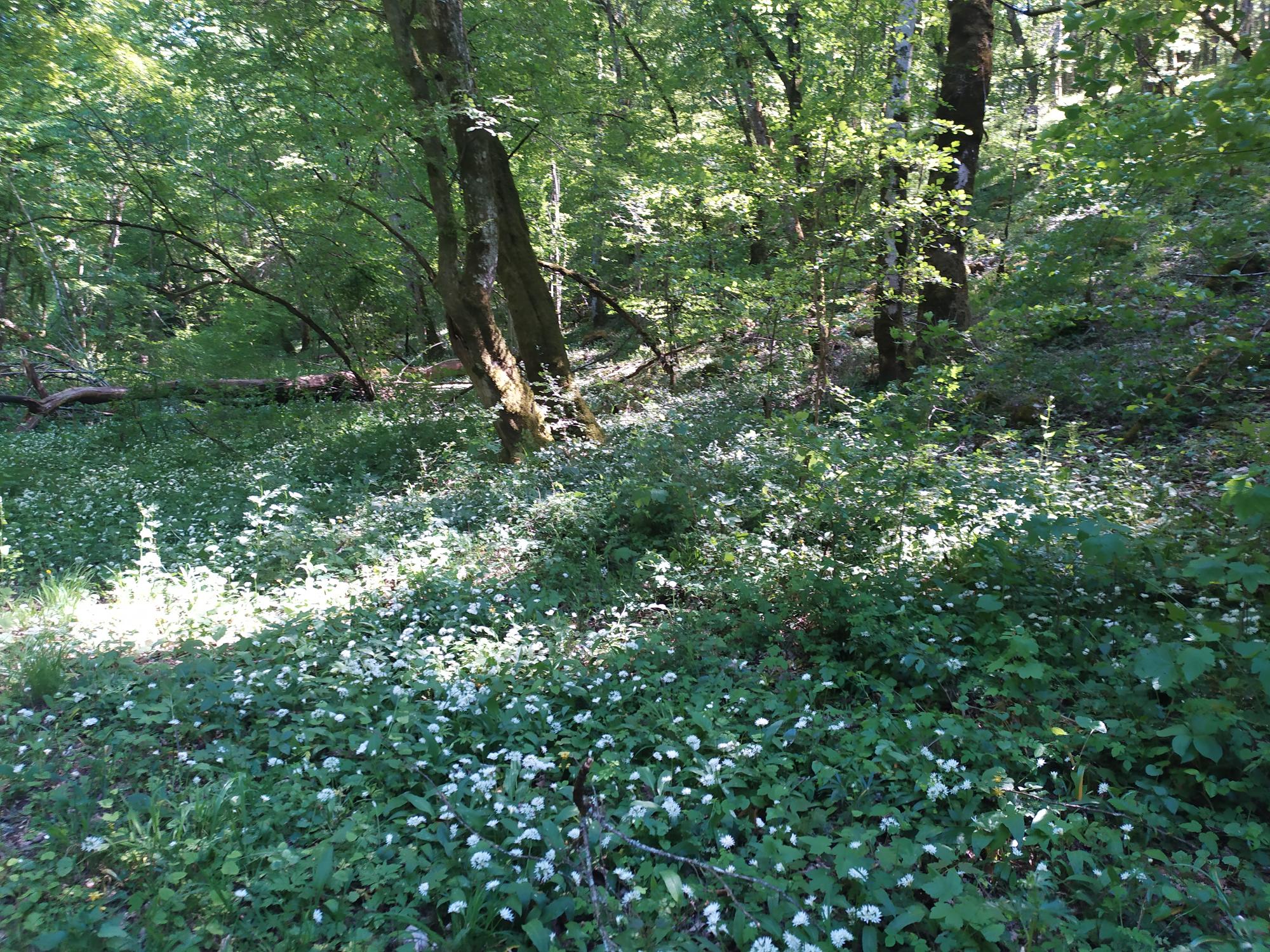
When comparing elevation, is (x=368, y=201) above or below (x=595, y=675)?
above

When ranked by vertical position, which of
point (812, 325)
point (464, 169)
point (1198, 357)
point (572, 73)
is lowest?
point (1198, 357)

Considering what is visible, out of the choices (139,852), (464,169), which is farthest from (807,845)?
(464,169)

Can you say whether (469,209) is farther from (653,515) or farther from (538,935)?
(538,935)

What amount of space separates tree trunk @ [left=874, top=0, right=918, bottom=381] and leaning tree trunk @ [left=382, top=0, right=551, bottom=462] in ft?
15.0

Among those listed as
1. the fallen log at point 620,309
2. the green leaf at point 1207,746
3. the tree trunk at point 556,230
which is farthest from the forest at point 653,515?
the tree trunk at point 556,230

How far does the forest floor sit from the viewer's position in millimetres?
2434

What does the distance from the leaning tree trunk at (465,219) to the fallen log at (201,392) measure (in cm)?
574

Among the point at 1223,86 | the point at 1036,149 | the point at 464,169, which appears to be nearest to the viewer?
the point at 1223,86

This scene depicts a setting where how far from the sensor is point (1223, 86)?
3.63 m

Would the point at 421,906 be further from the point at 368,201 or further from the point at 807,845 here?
the point at 368,201

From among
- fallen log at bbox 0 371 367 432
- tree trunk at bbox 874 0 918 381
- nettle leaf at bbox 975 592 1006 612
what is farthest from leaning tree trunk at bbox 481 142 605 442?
nettle leaf at bbox 975 592 1006 612

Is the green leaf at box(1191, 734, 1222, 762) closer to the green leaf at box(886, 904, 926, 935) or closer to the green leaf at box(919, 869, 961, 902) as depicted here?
the green leaf at box(919, 869, 961, 902)

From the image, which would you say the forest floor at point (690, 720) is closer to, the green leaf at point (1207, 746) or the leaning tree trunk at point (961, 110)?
the green leaf at point (1207, 746)

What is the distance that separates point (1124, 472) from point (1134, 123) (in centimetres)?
245
